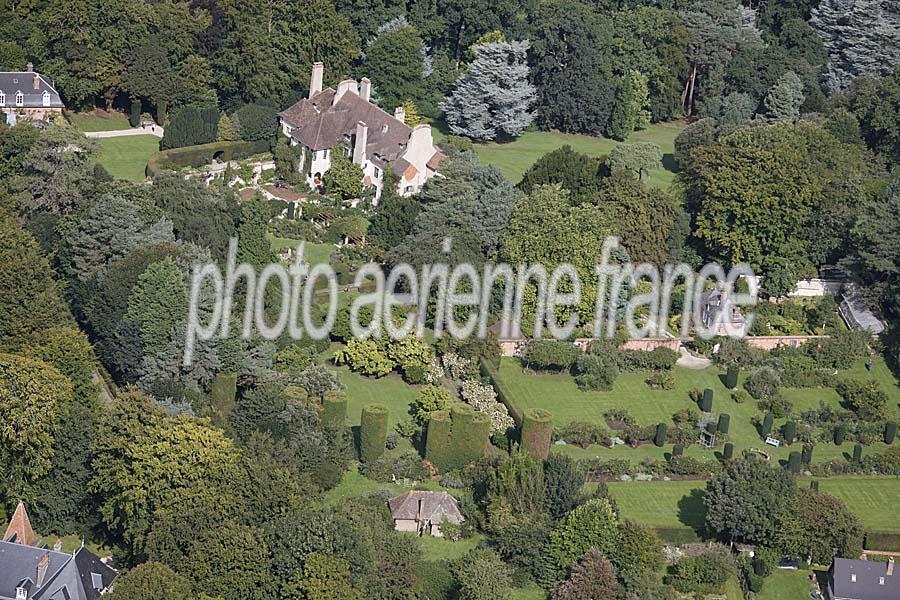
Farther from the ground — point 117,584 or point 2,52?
point 2,52

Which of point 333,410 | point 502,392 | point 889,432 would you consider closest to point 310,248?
point 502,392

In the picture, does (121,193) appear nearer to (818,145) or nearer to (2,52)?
(2,52)

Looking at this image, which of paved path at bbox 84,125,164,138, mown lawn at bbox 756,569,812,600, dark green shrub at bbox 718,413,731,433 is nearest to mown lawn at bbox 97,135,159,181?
paved path at bbox 84,125,164,138

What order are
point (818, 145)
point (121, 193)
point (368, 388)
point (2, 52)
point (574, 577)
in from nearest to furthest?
1. point (574, 577)
2. point (368, 388)
3. point (121, 193)
4. point (818, 145)
5. point (2, 52)

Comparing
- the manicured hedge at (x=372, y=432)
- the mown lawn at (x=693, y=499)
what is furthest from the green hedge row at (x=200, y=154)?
the mown lawn at (x=693, y=499)

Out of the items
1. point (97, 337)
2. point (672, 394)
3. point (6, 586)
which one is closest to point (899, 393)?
point (672, 394)

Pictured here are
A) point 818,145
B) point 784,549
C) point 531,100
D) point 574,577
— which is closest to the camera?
point 574,577

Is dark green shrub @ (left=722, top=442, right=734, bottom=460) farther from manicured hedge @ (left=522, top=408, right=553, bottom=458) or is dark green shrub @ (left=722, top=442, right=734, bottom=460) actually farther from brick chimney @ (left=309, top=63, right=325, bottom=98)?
brick chimney @ (left=309, top=63, right=325, bottom=98)

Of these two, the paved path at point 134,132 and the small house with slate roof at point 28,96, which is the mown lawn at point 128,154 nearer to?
the paved path at point 134,132
